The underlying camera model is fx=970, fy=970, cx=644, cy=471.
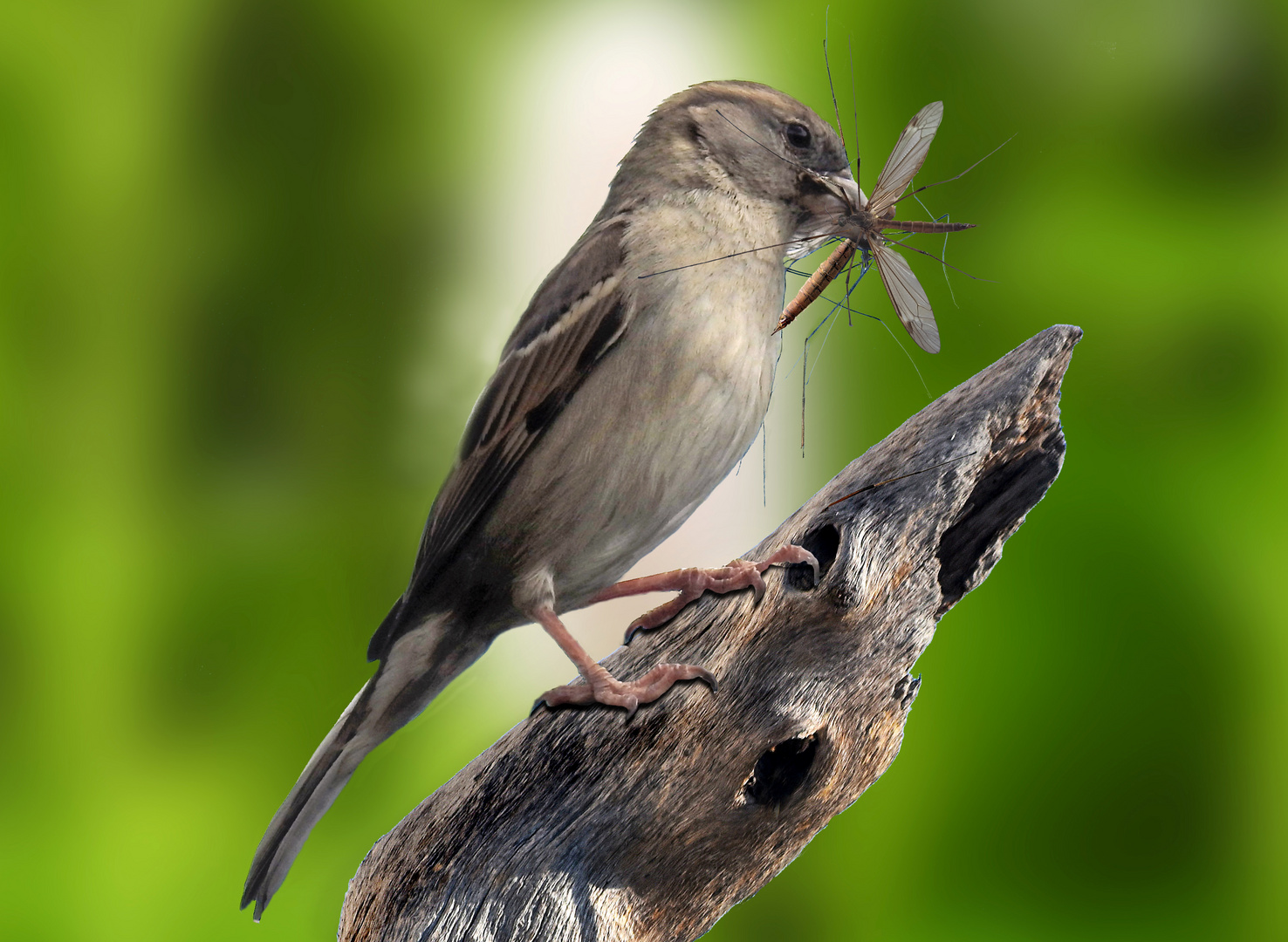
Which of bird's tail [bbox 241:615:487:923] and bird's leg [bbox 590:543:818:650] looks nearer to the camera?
Result: bird's leg [bbox 590:543:818:650]

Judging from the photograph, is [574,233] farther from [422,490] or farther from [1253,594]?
[1253,594]

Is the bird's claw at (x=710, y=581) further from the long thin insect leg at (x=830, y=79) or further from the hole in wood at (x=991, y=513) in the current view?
the long thin insect leg at (x=830, y=79)

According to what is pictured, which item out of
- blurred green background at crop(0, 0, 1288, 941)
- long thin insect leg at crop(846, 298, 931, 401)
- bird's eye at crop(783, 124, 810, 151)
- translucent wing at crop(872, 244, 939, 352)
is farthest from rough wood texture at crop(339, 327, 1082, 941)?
bird's eye at crop(783, 124, 810, 151)

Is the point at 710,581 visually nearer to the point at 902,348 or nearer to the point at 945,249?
the point at 902,348

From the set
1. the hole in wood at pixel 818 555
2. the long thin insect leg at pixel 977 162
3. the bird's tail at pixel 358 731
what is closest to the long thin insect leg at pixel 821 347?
the long thin insect leg at pixel 977 162

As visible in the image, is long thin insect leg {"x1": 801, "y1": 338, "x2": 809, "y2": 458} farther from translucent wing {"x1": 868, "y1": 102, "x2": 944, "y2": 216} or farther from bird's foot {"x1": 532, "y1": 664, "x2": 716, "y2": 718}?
bird's foot {"x1": 532, "y1": 664, "x2": 716, "y2": 718}

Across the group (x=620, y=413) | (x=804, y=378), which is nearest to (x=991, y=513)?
(x=804, y=378)

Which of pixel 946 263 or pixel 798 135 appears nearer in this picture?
pixel 798 135
